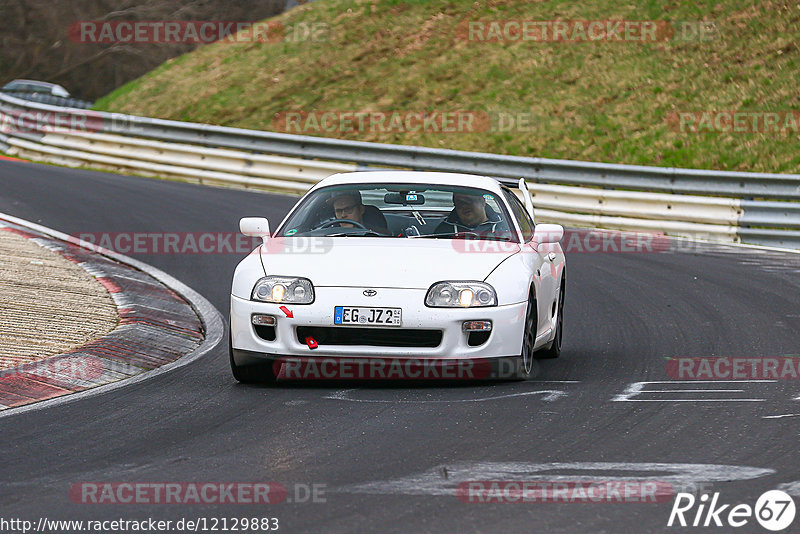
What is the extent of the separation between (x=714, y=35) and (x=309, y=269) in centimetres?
2098

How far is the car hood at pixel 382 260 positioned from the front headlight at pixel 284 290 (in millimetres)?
45

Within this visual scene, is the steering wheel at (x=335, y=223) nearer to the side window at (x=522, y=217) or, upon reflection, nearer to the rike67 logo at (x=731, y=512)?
the side window at (x=522, y=217)

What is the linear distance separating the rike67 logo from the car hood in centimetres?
287

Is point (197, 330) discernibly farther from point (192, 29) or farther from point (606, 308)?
point (192, 29)

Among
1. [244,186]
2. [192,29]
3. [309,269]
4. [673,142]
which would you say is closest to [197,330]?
[309,269]

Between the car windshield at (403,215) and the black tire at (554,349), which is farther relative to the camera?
the black tire at (554,349)

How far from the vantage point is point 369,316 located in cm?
724

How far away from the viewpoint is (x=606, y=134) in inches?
948

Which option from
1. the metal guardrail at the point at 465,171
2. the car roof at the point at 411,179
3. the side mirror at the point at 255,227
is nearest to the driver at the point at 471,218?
the car roof at the point at 411,179

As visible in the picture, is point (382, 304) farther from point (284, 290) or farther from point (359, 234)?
point (359, 234)

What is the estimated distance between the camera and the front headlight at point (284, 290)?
24.2 feet

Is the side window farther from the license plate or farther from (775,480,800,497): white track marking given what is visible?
(775,480,800,497): white track marking

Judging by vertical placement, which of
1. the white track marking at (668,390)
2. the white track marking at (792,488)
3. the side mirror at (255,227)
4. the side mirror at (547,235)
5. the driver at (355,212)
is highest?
the driver at (355,212)

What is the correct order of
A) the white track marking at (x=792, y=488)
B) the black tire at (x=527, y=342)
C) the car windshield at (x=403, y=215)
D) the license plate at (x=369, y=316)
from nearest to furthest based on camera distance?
the white track marking at (x=792, y=488)
the license plate at (x=369, y=316)
the black tire at (x=527, y=342)
the car windshield at (x=403, y=215)
